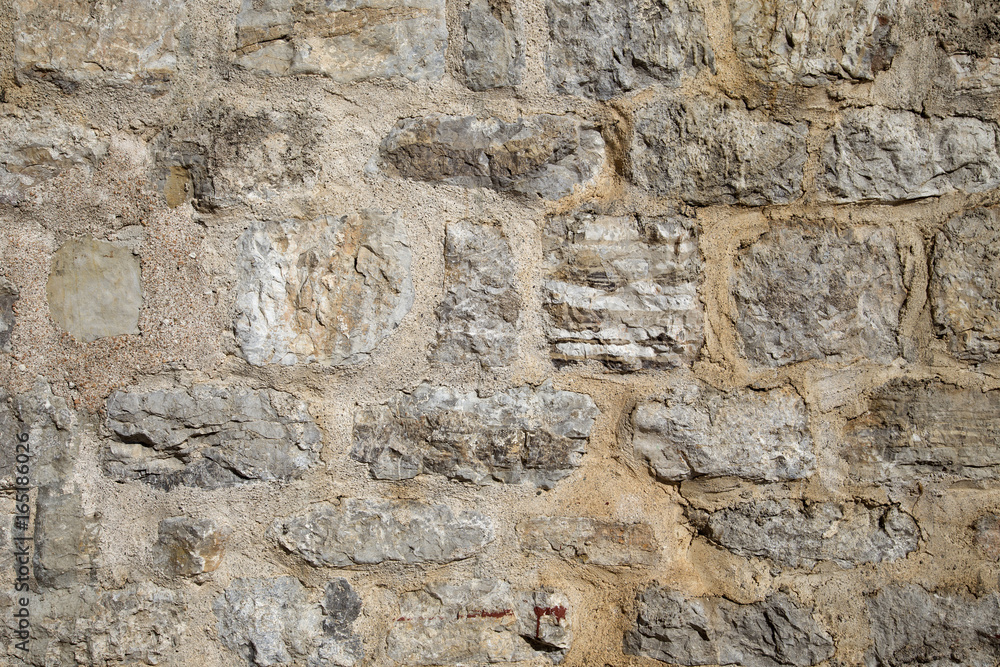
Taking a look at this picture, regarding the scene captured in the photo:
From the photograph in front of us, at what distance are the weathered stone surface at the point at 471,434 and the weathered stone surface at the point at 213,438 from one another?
0.10 m

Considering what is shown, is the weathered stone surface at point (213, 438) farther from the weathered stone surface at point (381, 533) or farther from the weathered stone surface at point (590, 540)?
the weathered stone surface at point (590, 540)

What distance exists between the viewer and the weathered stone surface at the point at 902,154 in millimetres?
1086

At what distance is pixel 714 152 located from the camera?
1074mm

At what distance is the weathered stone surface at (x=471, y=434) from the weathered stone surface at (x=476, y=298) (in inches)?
2.7

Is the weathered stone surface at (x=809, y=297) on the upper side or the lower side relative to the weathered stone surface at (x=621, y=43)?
lower

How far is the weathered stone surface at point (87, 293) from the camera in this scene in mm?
1038

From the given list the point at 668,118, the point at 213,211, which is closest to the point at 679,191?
the point at 668,118

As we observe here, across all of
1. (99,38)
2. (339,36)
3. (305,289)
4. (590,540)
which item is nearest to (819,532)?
(590,540)

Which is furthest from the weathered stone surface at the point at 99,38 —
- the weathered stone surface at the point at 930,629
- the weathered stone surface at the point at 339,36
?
the weathered stone surface at the point at 930,629

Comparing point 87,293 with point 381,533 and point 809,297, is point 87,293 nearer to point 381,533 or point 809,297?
point 381,533

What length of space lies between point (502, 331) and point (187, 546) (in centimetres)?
56

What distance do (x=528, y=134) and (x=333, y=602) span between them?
2.48 ft

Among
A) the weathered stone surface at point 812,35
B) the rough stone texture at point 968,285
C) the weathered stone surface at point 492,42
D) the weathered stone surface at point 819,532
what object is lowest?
the weathered stone surface at point 819,532

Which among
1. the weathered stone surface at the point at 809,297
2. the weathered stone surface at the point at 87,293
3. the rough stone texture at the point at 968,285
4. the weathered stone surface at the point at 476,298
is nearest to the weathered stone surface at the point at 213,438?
the weathered stone surface at the point at 87,293
